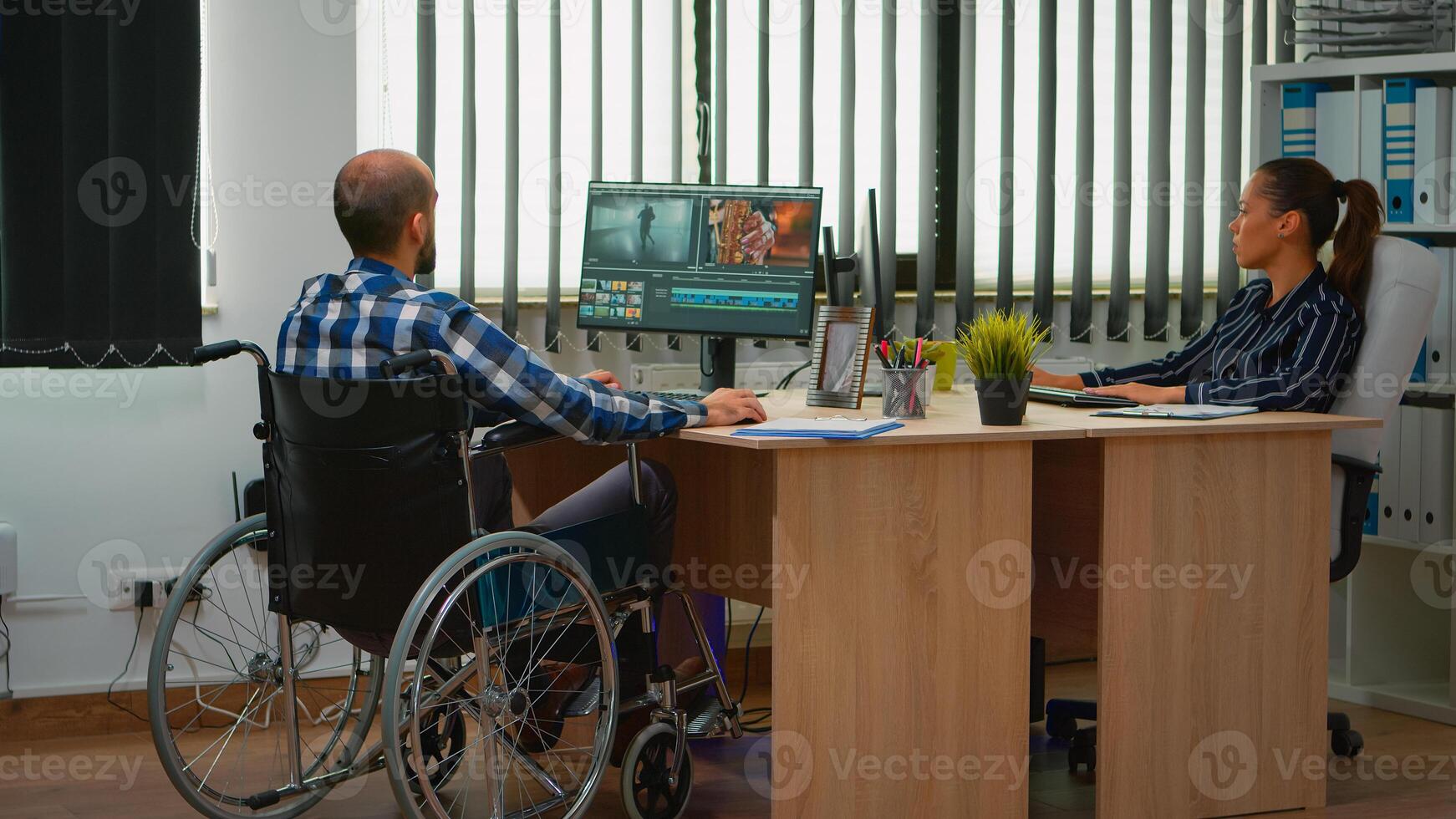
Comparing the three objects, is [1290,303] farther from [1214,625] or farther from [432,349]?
[432,349]

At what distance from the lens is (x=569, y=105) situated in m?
3.29

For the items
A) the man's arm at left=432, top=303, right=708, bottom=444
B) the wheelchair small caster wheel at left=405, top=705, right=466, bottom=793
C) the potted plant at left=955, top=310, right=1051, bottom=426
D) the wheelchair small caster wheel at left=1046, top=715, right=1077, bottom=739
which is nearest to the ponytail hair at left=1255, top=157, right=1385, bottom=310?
the potted plant at left=955, top=310, right=1051, bottom=426

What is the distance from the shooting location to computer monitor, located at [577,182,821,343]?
2855 millimetres

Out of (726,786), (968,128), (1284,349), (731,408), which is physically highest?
(968,128)

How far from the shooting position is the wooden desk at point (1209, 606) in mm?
2414

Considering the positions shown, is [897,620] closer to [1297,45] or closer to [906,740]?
[906,740]

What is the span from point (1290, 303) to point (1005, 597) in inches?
37.6

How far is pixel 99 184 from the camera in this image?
289cm

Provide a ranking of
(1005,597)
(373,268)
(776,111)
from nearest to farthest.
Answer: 1. (373,268)
2. (1005,597)
3. (776,111)

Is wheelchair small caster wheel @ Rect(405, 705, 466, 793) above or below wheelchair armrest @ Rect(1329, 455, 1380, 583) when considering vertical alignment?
below

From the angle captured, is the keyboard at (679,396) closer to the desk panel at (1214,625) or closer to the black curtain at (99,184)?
the desk panel at (1214,625)

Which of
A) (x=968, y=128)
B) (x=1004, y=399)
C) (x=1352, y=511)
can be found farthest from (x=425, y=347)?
(x=968, y=128)

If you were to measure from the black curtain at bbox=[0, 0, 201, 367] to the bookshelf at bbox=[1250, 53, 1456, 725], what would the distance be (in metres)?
2.46

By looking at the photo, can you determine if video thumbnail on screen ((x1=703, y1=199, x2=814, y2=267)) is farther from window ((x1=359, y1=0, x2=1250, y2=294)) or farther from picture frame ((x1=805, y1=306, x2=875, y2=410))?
window ((x1=359, y1=0, x2=1250, y2=294))
